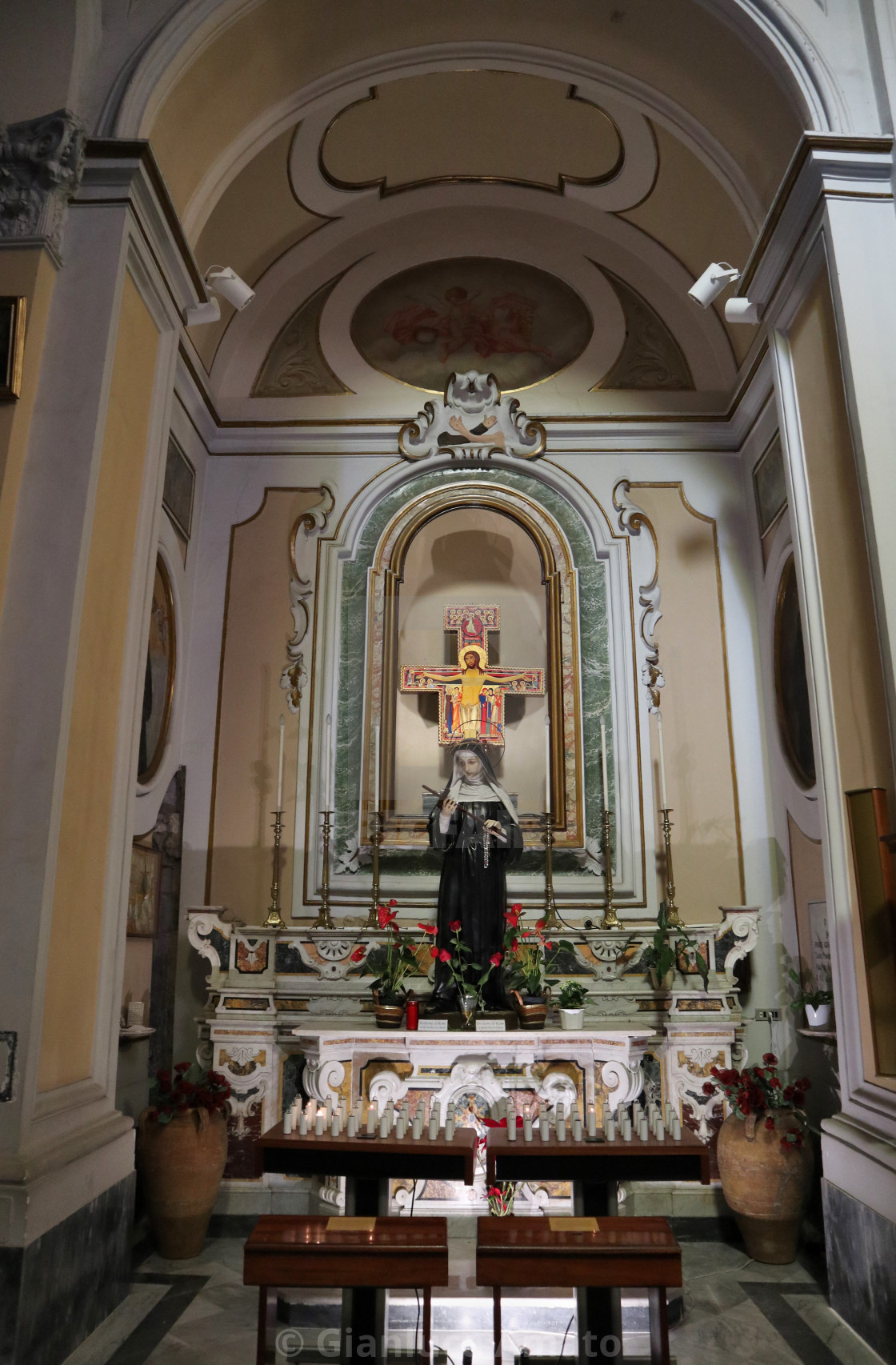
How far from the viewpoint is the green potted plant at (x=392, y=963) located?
18.6ft

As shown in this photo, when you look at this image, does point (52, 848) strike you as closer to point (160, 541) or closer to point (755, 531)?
point (160, 541)

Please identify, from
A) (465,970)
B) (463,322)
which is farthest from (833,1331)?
(463,322)

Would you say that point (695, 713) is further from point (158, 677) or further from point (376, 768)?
point (158, 677)

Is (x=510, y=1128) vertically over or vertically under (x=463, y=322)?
under

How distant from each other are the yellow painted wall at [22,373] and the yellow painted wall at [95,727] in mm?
324

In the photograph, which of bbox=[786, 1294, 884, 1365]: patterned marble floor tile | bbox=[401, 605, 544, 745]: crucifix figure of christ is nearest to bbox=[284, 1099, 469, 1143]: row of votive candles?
bbox=[786, 1294, 884, 1365]: patterned marble floor tile

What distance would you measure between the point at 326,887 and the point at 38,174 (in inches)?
163

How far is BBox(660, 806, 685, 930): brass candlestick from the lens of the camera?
6.28 metres

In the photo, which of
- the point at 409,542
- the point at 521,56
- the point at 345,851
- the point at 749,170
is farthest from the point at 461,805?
the point at 521,56

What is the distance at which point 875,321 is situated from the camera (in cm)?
445

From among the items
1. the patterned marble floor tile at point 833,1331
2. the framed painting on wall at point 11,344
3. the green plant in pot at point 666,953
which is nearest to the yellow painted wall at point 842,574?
the patterned marble floor tile at point 833,1331

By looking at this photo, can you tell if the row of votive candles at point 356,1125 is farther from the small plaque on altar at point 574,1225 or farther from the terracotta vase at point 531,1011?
the terracotta vase at point 531,1011

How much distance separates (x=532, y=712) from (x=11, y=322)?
404 centimetres

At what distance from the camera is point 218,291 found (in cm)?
590
